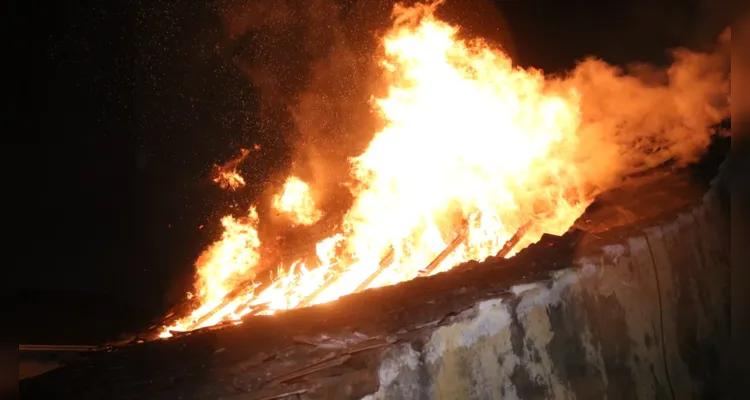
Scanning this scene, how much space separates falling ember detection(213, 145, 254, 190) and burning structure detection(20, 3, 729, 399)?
0.7 inches

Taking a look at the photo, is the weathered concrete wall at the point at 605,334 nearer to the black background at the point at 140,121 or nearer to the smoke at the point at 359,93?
the smoke at the point at 359,93

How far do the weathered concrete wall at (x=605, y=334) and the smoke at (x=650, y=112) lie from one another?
120 centimetres

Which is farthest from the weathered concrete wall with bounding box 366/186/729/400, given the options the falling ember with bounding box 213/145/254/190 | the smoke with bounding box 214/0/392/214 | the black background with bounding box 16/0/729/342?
the falling ember with bounding box 213/145/254/190

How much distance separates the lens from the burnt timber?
8.32ft

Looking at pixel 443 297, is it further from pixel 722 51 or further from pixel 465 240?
pixel 722 51

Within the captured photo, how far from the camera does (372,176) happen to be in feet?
21.2

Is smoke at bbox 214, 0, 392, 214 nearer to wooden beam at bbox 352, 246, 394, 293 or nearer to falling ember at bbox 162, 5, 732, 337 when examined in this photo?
falling ember at bbox 162, 5, 732, 337

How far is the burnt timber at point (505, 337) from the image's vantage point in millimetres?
2535

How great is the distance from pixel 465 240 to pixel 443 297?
2.49 metres

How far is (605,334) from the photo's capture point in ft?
10.3

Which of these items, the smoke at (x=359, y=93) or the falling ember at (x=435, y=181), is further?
the falling ember at (x=435, y=181)

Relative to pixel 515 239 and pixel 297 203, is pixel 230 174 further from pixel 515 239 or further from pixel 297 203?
pixel 515 239

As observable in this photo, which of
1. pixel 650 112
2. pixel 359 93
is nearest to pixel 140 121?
pixel 359 93

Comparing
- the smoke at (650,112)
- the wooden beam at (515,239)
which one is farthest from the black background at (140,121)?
the wooden beam at (515,239)
